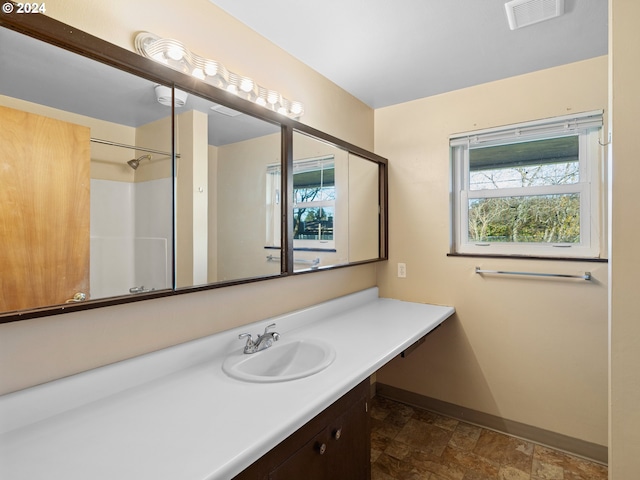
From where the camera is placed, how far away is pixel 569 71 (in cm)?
189

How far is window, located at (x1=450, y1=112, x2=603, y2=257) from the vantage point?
1.90 m

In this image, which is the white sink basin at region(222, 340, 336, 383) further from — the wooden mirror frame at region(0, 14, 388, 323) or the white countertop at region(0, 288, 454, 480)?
the wooden mirror frame at region(0, 14, 388, 323)

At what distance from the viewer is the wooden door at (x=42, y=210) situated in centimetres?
88

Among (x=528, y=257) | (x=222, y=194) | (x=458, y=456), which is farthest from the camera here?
(x=528, y=257)

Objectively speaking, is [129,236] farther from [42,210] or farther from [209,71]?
[209,71]

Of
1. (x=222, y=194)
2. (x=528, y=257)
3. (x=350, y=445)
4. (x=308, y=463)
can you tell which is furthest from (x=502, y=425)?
(x=222, y=194)

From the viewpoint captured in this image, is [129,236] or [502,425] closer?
[129,236]

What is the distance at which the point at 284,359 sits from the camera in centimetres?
154

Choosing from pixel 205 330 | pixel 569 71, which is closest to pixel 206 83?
pixel 205 330

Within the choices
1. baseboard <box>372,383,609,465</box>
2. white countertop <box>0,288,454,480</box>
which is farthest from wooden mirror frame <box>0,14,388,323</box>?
baseboard <box>372,383,609,465</box>

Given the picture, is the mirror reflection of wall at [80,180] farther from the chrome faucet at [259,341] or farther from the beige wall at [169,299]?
the chrome faucet at [259,341]

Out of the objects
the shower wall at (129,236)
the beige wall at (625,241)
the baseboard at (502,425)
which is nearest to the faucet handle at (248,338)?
the shower wall at (129,236)

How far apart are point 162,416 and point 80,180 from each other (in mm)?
744

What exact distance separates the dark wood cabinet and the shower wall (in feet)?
2.25
